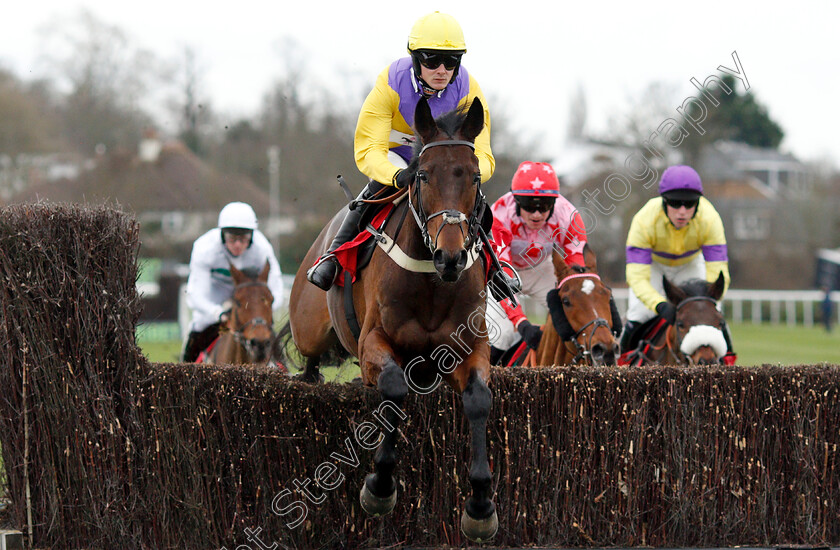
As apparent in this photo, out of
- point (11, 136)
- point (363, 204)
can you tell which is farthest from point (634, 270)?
point (11, 136)

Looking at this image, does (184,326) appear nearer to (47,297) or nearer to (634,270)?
(634,270)

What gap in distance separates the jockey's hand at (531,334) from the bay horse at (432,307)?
206cm

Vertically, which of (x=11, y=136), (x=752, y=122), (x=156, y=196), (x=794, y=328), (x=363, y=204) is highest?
(x=752, y=122)

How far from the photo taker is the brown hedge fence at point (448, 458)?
4.51m

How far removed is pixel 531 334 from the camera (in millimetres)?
6387

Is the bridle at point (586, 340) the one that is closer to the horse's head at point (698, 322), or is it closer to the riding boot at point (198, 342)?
the horse's head at point (698, 322)

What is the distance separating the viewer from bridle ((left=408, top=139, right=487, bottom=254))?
3623 mm

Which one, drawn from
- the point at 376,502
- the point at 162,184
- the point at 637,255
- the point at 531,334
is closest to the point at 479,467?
the point at 376,502

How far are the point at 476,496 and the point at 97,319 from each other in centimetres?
197

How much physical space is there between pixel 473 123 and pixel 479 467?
145cm

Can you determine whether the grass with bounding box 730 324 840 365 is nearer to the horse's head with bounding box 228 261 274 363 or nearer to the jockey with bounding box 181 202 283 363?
the jockey with bounding box 181 202 283 363

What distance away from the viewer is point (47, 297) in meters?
4.42

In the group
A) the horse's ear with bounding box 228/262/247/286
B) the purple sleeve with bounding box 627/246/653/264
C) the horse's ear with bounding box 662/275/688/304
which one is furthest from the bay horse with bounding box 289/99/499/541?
the horse's ear with bounding box 228/262/247/286

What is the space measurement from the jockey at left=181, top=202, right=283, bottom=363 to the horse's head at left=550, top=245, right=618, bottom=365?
2583mm
